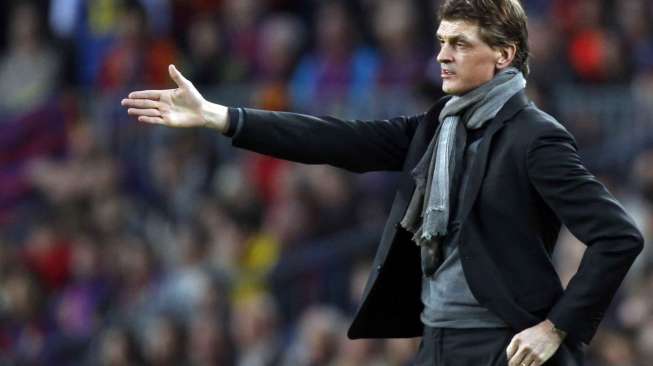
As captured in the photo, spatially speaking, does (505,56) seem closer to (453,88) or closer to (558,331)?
(453,88)

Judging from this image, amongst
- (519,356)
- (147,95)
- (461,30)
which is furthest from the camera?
(147,95)

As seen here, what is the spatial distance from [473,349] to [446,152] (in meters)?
0.59

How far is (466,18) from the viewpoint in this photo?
4957mm

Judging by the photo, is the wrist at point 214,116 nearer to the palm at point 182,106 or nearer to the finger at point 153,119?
the palm at point 182,106

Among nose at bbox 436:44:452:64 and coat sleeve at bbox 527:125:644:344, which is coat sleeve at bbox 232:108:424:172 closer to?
nose at bbox 436:44:452:64

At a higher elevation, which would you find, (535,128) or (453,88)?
(453,88)

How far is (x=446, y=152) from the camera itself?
16.3 feet

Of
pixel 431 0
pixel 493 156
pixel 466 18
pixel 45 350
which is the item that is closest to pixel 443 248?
pixel 493 156

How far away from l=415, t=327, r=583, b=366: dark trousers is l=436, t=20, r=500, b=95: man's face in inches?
28.7

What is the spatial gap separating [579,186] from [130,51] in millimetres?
8528

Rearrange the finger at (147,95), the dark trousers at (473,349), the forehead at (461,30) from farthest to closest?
the finger at (147,95) < the forehead at (461,30) < the dark trousers at (473,349)

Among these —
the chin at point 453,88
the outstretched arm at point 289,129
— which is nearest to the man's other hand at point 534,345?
the chin at point 453,88

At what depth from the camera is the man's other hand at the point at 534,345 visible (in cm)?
473

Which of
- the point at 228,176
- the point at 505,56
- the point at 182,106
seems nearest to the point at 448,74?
the point at 505,56
